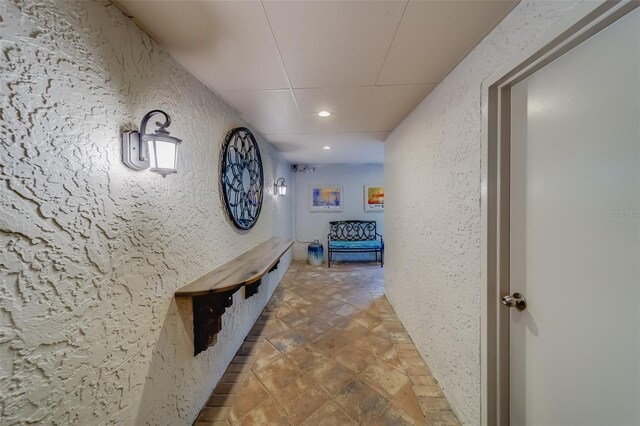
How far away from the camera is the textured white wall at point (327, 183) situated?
505cm

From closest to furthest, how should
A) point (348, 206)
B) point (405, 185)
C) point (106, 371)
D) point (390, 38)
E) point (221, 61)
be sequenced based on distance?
1. point (106, 371)
2. point (390, 38)
3. point (221, 61)
4. point (405, 185)
5. point (348, 206)

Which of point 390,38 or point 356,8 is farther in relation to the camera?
point 390,38

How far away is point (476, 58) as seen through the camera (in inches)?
45.7

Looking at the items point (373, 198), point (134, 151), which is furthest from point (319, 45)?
point (373, 198)

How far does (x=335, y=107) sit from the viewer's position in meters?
1.89

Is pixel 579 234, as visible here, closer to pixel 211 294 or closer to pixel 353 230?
pixel 211 294

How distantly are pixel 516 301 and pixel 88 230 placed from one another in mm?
1844

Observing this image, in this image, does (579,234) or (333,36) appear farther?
(333,36)

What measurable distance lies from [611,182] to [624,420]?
769 millimetres

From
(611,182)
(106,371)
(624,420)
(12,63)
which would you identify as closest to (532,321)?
(624,420)

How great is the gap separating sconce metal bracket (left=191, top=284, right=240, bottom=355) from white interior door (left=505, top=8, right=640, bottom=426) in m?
1.54

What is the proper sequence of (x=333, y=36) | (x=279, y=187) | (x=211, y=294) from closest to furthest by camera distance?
(x=333, y=36) < (x=211, y=294) < (x=279, y=187)

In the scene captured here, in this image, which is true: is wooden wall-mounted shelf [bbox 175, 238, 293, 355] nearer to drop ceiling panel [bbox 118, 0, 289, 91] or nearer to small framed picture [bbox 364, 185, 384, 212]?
drop ceiling panel [bbox 118, 0, 289, 91]

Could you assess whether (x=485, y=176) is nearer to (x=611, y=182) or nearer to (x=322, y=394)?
(x=611, y=182)
